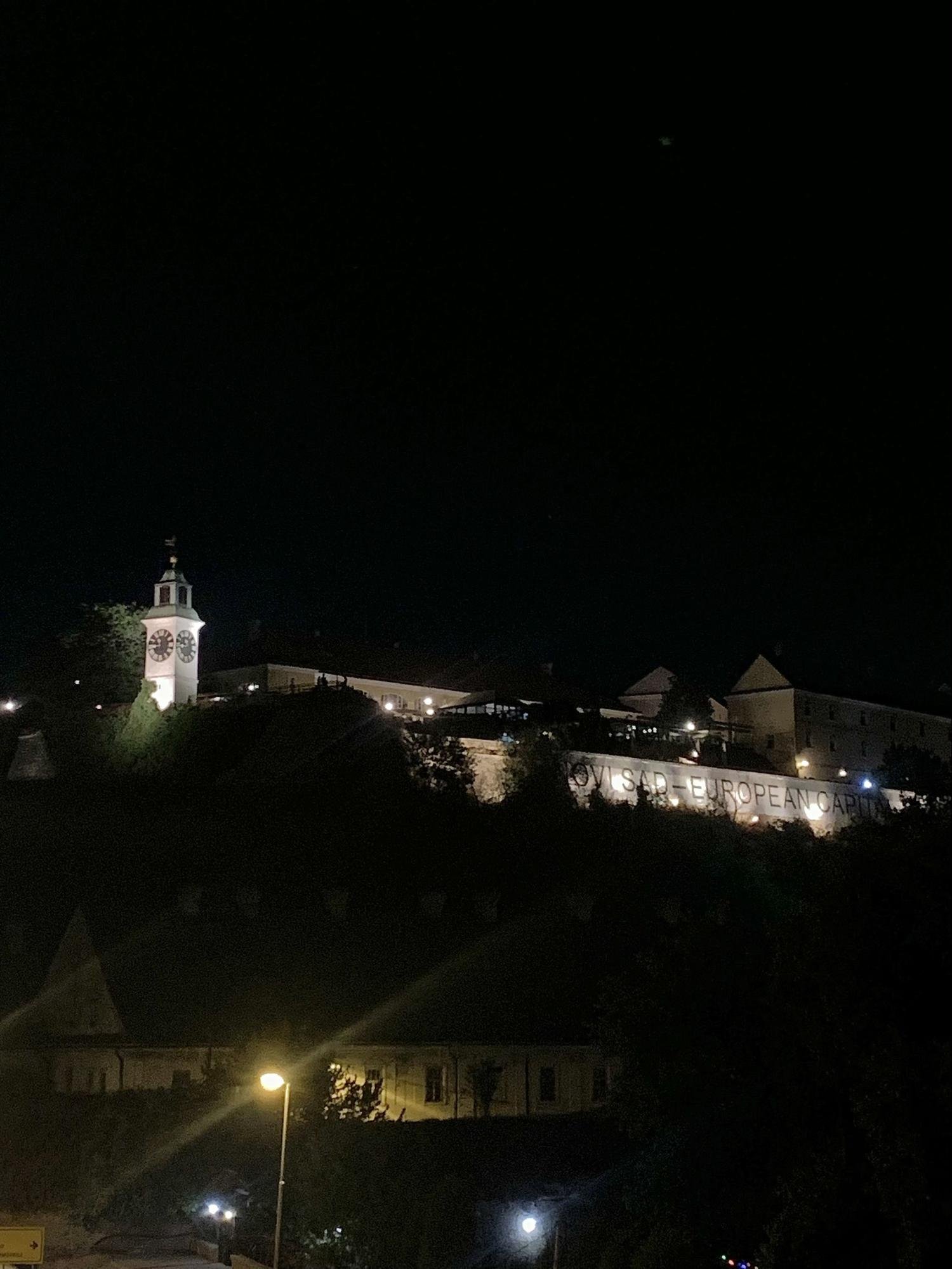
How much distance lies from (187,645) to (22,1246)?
47753 mm

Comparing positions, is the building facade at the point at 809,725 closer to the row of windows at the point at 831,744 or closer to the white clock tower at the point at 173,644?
the row of windows at the point at 831,744

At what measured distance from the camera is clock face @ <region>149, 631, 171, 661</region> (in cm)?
7125

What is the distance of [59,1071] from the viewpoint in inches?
1499

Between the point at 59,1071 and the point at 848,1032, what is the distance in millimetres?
22662

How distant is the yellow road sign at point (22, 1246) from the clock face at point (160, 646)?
154 feet

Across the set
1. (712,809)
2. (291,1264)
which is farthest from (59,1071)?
(712,809)

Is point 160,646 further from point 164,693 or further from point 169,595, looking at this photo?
point 169,595

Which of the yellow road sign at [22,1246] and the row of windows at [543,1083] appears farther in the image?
the row of windows at [543,1083]

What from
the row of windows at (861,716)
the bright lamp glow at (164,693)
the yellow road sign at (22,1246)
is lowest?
the yellow road sign at (22,1246)

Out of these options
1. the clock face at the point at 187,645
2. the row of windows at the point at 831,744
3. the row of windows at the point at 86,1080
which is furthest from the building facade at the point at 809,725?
the row of windows at the point at 86,1080

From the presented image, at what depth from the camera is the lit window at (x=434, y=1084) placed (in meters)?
39.8

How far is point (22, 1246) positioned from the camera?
2506cm

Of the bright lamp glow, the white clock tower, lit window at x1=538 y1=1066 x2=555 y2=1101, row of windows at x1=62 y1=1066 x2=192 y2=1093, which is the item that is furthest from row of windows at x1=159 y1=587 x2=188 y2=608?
row of windows at x1=62 y1=1066 x2=192 y2=1093

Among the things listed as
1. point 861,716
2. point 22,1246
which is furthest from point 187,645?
point 22,1246
